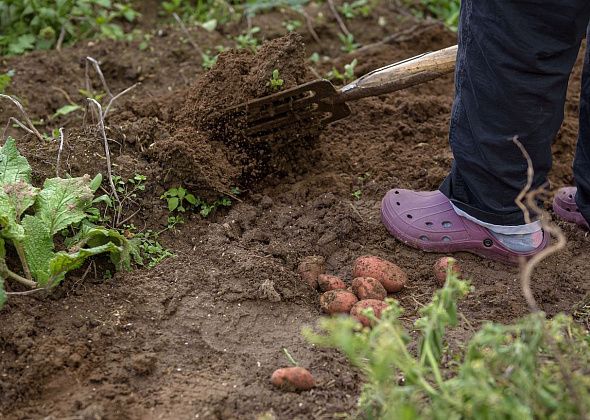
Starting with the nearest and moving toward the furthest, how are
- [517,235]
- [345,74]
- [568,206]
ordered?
[517,235], [568,206], [345,74]

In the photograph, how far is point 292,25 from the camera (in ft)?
15.8

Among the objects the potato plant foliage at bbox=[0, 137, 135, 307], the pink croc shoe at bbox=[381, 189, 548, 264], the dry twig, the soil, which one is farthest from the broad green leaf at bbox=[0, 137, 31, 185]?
the dry twig

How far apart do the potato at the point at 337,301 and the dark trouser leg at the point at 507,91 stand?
2.17 ft

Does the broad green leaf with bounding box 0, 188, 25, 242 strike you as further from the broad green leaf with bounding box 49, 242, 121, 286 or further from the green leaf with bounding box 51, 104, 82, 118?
the green leaf with bounding box 51, 104, 82, 118

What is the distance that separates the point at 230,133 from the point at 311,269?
761 millimetres

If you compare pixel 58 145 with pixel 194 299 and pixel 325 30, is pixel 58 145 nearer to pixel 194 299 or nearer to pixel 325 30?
pixel 194 299

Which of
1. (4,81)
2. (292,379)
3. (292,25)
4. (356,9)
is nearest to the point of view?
(292,379)

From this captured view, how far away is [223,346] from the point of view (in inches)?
99.8

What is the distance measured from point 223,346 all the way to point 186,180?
0.90 m

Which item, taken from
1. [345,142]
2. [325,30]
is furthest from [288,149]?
[325,30]

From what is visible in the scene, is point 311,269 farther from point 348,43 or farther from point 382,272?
point 348,43

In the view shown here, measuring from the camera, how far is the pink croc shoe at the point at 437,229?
303 centimetres

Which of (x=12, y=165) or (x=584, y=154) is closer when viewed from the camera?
(x=12, y=165)

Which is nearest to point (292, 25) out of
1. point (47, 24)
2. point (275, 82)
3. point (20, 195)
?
point (47, 24)
